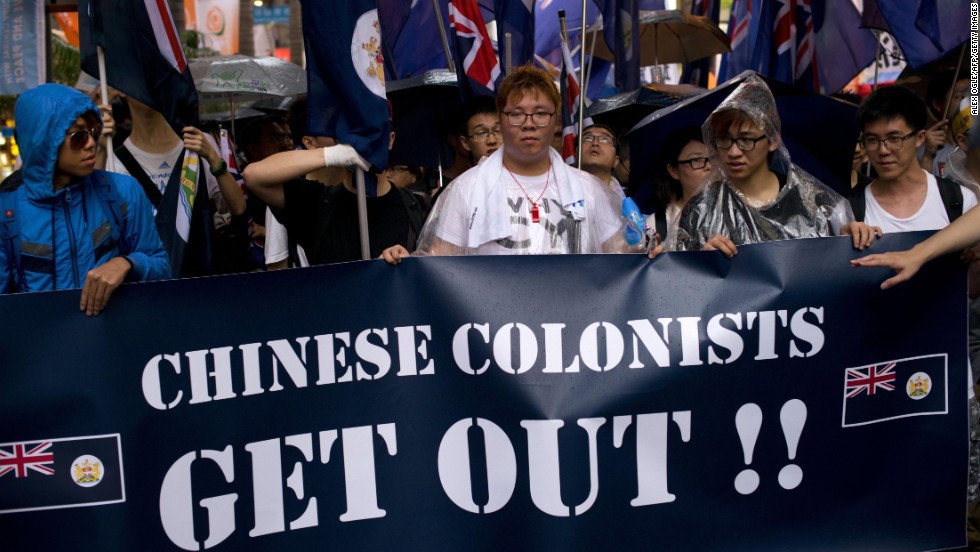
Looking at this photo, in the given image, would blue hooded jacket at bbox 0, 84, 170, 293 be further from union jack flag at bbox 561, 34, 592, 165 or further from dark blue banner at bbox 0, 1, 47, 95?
dark blue banner at bbox 0, 1, 47, 95

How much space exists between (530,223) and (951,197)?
174 centimetres

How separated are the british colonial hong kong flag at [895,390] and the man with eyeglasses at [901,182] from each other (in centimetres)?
58

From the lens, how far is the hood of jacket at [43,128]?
3553mm

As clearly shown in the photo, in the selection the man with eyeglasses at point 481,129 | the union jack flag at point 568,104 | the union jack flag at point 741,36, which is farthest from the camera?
the union jack flag at point 741,36

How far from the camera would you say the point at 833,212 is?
401 cm

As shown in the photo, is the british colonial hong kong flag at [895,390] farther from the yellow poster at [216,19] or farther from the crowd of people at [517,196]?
the yellow poster at [216,19]

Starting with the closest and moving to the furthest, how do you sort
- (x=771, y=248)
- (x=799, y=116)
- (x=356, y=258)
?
(x=771, y=248) → (x=356, y=258) → (x=799, y=116)

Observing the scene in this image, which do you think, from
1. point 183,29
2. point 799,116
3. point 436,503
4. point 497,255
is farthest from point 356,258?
point 183,29

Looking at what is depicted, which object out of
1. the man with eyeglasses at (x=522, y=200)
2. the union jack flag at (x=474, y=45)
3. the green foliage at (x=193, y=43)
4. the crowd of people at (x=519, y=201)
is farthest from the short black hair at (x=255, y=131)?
the green foliage at (x=193, y=43)

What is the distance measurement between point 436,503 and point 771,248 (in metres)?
1.49

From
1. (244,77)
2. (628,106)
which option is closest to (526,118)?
(628,106)

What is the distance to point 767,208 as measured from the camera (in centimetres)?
400

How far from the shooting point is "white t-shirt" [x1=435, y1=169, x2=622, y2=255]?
393 centimetres

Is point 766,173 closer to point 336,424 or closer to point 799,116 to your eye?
point 799,116
